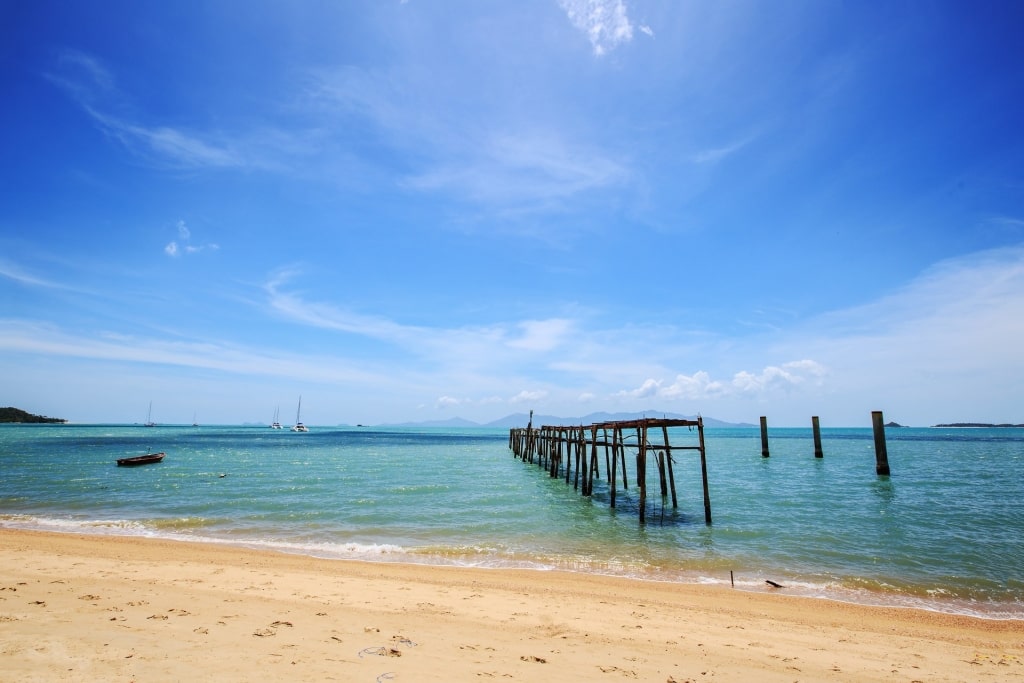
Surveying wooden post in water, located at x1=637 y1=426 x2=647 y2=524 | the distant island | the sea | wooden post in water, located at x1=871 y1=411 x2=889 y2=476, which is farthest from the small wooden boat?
the distant island

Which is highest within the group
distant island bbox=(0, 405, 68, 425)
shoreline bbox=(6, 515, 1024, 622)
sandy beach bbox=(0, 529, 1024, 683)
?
distant island bbox=(0, 405, 68, 425)

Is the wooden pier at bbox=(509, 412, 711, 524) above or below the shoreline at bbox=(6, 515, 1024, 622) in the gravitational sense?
above

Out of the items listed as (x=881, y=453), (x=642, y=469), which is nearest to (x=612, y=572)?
(x=642, y=469)

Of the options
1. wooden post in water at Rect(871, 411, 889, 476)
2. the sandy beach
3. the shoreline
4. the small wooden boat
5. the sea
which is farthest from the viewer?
the small wooden boat

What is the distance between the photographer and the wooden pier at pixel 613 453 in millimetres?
17391

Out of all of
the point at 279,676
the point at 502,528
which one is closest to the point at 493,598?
the point at 279,676

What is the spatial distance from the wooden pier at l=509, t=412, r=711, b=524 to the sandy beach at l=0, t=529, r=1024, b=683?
23.6 feet

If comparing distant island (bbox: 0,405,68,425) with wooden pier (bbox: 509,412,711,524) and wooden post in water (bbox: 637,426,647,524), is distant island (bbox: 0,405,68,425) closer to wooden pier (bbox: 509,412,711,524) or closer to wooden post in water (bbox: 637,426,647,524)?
wooden pier (bbox: 509,412,711,524)

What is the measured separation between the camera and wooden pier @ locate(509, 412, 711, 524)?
1739 centimetres

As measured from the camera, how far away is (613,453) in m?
21.8

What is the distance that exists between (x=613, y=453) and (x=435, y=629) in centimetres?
1594

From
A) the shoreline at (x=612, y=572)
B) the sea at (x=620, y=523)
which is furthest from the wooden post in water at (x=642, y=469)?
the shoreline at (x=612, y=572)

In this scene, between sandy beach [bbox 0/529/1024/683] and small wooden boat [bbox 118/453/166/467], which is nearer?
sandy beach [bbox 0/529/1024/683]

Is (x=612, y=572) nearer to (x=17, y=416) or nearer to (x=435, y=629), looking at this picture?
(x=435, y=629)
